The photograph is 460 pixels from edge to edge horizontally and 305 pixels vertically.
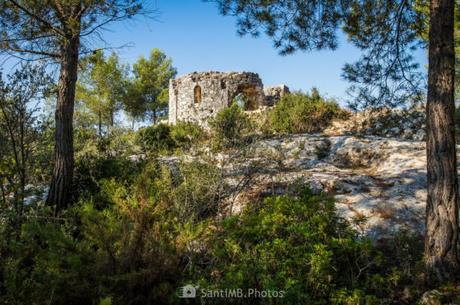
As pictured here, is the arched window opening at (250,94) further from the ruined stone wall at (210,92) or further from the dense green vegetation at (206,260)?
the dense green vegetation at (206,260)

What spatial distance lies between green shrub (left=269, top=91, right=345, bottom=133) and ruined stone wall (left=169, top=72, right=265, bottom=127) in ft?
17.9

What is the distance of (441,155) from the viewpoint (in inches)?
110

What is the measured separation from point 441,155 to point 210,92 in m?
13.9

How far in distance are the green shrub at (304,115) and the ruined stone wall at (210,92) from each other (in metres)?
5.46

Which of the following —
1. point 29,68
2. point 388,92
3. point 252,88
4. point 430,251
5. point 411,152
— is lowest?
point 430,251

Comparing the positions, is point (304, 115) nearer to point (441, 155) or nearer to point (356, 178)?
point (356, 178)

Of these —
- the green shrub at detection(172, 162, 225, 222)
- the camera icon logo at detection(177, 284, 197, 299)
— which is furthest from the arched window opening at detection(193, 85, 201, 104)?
the camera icon logo at detection(177, 284, 197, 299)

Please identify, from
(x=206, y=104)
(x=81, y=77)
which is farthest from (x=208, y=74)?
(x=81, y=77)

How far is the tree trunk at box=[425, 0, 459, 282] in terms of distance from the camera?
2721 millimetres

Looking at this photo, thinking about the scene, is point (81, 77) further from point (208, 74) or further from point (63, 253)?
point (63, 253)

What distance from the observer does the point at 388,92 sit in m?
3.98

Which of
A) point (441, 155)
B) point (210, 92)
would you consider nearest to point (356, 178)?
point (441, 155)

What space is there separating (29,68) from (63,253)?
8.88ft

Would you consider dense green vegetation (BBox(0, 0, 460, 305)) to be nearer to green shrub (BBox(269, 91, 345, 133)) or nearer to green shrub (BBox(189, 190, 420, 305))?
green shrub (BBox(189, 190, 420, 305))
